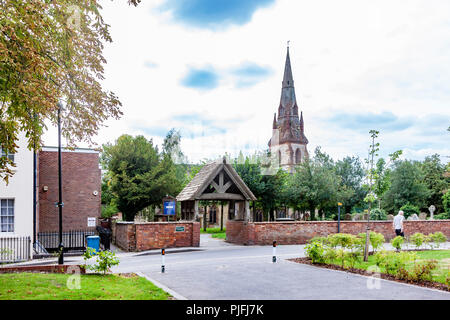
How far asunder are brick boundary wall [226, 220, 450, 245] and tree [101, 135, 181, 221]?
12.4 meters

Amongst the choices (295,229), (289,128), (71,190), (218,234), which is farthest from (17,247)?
(289,128)

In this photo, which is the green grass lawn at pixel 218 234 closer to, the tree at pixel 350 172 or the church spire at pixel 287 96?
the tree at pixel 350 172

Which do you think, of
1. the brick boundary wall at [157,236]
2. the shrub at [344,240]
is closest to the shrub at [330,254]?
the shrub at [344,240]

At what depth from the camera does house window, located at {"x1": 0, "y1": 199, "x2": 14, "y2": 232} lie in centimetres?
1947

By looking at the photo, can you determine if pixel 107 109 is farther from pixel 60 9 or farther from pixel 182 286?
pixel 182 286

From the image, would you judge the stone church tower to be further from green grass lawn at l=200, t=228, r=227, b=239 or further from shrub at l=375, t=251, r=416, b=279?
shrub at l=375, t=251, r=416, b=279

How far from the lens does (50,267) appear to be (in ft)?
40.7

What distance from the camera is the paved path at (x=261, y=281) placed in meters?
9.34

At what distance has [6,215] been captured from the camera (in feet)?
64.3

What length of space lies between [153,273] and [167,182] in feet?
76.0

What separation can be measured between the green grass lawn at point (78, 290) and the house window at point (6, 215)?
10356 millimetres

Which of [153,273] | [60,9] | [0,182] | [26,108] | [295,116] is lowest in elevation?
[153,273]

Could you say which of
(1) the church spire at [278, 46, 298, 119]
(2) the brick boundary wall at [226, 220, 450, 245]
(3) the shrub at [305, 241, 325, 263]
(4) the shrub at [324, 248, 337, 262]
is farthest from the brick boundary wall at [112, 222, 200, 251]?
(1) the church spire at [278, 46, 298, 119]
